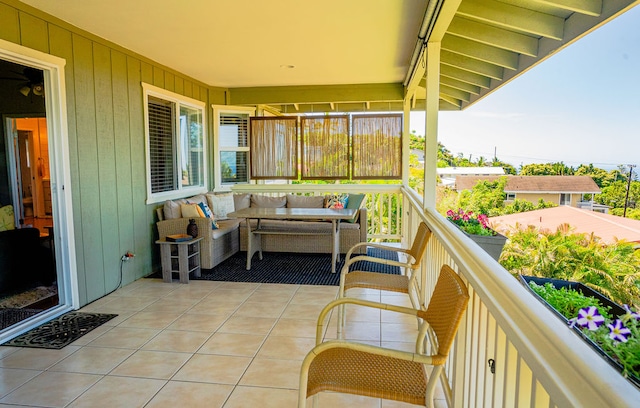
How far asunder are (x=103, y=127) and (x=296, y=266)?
267 centimetres

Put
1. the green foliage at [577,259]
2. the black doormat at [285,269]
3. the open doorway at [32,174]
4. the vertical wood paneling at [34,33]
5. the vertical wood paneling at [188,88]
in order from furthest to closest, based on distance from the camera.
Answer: the vertical wood paneling at [188,88] → the open doorway at [32,174] → the black doormat at [285,269] → the vertical wood paneling at [34,33] → the green foliage at [577,259]

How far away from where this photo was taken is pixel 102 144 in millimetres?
3990

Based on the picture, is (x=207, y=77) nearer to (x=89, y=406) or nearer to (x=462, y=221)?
(x=462, y=221)

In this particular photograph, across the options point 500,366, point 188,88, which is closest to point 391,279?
point 500,366

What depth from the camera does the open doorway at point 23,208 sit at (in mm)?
3814

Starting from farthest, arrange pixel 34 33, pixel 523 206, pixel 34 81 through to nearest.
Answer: pixel 34 81 < pixel 34 33 < pixel 523 206

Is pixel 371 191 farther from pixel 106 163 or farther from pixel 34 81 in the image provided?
pixel 34 81

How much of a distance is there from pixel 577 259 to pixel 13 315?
4.19 m

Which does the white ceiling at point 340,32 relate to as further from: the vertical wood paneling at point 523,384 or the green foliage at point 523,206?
the vertical wood paneling at point 523,384

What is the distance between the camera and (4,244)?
12.9 feet

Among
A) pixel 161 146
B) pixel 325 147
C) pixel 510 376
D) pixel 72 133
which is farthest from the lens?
pixel 325 147

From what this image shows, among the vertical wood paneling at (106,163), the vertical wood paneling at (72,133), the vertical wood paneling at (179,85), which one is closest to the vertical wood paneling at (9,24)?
the vertical wood paneling at (72,133)

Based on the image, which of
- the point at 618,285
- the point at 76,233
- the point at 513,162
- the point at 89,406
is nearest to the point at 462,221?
the point at 513,162

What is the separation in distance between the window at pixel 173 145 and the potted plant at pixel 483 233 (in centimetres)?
357
